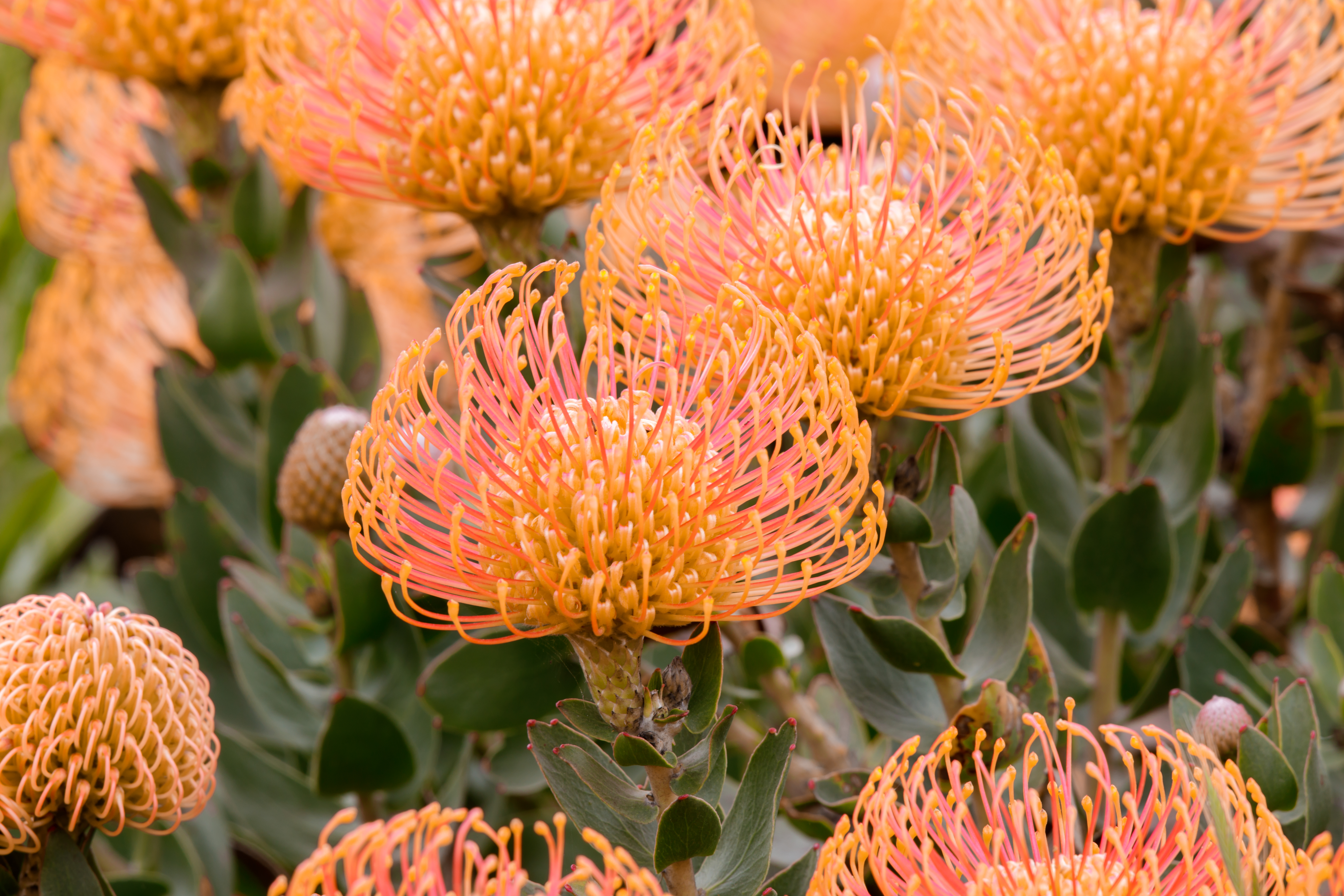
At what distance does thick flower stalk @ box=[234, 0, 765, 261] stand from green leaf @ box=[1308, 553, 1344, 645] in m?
0.61

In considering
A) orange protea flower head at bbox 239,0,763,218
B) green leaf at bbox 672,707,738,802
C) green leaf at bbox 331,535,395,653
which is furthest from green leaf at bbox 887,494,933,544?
green leaf at bbox 331,535,395,653

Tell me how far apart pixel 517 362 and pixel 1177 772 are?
355mm

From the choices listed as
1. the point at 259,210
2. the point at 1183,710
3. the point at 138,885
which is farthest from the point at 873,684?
the point at 259,210

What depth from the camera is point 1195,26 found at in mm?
823

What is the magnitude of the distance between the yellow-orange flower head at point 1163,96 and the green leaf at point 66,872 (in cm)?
68

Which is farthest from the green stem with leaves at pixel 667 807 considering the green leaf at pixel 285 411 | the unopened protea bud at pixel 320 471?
the green leaf at pixel 285 411

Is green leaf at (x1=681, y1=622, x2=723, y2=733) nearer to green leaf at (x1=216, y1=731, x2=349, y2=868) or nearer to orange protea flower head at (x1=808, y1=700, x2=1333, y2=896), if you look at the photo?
orange protea flower head at (x1=808, y1=700, x2=1333, y2=896)

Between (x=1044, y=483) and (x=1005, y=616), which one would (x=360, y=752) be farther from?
(x=1044, y=483)

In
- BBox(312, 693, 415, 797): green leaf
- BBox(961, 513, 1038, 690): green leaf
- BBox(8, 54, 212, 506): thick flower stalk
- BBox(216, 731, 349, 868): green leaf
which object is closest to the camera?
BBox(961, 513, 1038, 690): green leaf

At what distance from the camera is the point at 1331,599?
0.97 meters

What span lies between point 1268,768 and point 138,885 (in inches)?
27.4

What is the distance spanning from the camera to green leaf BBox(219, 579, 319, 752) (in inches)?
37.9

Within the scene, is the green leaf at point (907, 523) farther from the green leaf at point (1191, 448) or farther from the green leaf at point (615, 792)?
the green leaf at point (1191, 448)

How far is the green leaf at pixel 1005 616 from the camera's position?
0.71m
